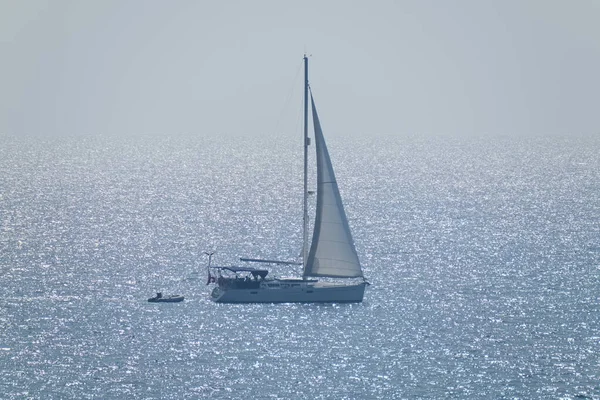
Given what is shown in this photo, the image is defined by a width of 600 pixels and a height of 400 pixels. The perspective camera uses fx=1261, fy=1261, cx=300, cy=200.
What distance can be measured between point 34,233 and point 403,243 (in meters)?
39.4

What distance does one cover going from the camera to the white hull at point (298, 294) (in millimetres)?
91500

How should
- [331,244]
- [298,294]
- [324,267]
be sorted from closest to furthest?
1. [331,244]
2. [298,294]
3. [324,267]

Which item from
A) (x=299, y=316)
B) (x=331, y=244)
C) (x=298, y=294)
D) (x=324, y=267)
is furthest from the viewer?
(x=324, y=267)

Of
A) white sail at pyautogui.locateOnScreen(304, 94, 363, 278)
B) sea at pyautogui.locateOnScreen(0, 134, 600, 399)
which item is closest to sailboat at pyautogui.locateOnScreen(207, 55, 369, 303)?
white sail at pyautogui.locateOnScreen(304, 94, 363, 278)

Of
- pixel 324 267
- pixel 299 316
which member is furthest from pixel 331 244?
pixel 299 316

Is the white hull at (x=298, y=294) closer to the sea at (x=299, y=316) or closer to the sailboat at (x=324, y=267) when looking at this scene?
the sailboat at (x=324, y=267)

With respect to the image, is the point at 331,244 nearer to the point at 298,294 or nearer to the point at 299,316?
the point at 298,294

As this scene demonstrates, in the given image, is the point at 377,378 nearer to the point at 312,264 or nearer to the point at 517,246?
the point at 312,264

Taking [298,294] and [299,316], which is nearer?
[299,316]

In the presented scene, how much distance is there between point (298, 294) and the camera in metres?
91.6

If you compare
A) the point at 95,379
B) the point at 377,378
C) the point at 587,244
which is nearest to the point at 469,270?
the point at 587,244

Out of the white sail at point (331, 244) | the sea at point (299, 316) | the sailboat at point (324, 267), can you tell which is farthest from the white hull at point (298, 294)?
the white sail at point (331, 244)

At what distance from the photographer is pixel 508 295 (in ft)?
313

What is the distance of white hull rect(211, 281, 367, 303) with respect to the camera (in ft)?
300
